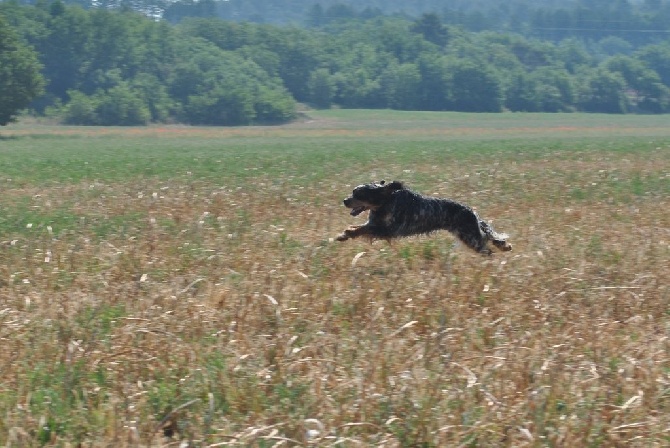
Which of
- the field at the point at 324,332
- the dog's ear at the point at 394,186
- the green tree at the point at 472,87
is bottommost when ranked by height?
the field at the point at 324,332

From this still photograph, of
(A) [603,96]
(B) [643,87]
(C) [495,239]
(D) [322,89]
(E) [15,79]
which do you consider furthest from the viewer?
(B) [643,87]

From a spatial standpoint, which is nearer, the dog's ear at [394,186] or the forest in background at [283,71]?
the dog's ear at [394,186]

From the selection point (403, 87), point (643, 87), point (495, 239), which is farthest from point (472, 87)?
point (495, 239)

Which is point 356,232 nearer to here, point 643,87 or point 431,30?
point 643,87

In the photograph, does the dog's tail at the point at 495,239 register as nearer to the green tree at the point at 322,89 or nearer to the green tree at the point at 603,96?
the green tree at the point at 322,89

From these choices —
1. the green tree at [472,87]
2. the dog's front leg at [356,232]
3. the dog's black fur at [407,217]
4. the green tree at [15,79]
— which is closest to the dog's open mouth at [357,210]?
the dog's black fur at [407,217]

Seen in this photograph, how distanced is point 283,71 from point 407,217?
101588 millimetres

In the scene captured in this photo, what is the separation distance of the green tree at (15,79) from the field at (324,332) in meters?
41.9

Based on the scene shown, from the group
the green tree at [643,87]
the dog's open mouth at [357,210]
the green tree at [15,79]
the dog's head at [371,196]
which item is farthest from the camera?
the green tree at [643,87]

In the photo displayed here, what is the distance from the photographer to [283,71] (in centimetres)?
11044

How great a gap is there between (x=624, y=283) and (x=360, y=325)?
2735 mm

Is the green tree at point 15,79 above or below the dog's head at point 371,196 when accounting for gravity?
above

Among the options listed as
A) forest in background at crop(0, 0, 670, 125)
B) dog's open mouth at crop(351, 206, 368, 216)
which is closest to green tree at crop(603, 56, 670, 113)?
forest in background at crop(0, 0, 670, 125)

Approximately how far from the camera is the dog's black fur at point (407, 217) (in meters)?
10.3
